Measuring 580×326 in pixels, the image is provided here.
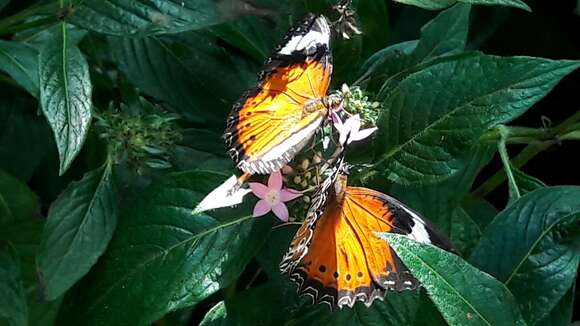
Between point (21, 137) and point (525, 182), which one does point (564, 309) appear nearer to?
point (525, 182)

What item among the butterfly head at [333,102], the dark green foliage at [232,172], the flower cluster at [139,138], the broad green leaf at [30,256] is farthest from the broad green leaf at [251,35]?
the broad green leaf at [30,256]

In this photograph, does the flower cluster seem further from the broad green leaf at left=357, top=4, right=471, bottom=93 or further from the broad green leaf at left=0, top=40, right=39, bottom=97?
the broad green leaf at left=357, top=4, right=471, bottom=93

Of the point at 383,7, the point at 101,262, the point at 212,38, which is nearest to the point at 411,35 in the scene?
the point at 383,7

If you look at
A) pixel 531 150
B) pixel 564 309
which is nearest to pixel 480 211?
pixel 531 150

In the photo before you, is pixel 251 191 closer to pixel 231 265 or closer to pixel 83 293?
pixel 231 265

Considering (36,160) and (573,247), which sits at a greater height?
(573,247)

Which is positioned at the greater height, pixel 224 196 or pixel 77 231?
pixel 224 196

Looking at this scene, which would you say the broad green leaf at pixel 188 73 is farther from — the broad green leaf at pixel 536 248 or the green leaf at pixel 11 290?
the broad green leaf at pixel 536 248
